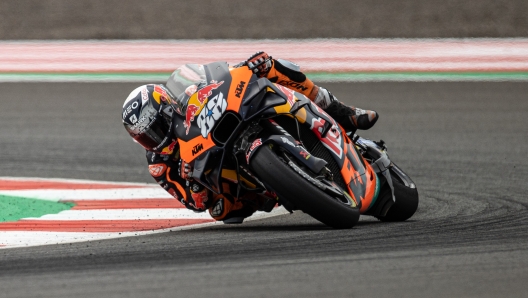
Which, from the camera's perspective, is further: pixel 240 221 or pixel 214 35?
pixel 214 35

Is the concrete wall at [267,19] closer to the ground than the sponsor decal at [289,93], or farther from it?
closer to the ground

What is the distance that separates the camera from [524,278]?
3.77 metres

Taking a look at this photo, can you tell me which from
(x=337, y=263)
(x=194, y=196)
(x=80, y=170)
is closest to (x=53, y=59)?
(x=80, y=170)

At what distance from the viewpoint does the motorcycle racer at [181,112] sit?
537cm

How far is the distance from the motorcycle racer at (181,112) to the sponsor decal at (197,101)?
2 centimetres

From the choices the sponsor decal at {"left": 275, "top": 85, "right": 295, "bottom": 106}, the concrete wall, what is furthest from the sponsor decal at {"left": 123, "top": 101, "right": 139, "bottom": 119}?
the concrete wall

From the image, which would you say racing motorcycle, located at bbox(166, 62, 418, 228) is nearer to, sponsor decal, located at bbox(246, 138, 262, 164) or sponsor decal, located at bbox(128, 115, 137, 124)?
sponsor decal, located at bbox(246, 138, 262, 164)

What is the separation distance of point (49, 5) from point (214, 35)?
376 centimetres

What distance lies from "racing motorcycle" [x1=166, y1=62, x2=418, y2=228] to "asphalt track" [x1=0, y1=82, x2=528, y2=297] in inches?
9.1

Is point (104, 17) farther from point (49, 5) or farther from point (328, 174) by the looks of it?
point (328, 174)

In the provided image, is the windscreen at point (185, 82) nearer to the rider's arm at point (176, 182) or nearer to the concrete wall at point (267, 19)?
the rider's arm at point (176, 182)

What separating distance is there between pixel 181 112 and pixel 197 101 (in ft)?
0.68

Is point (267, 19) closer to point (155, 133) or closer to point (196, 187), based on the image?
point (196, 187)

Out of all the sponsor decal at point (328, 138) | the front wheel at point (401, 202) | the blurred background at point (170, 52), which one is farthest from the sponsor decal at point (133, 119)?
the blurred background at point (170, 52)
